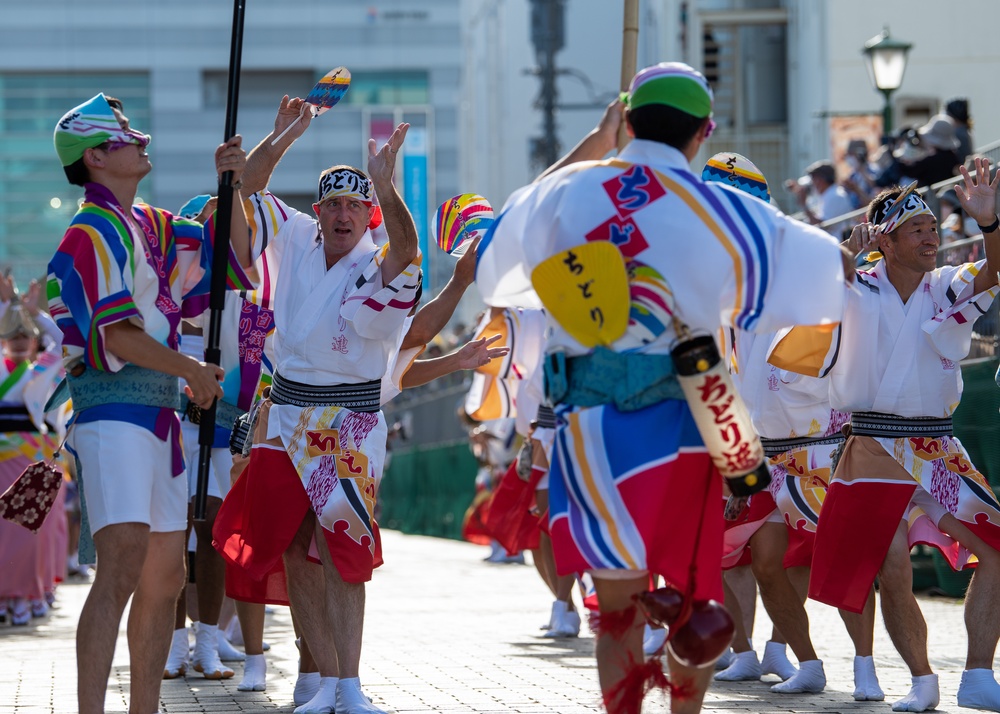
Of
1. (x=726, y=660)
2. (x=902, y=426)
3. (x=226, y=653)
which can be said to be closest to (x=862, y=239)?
(x=902, y=426)

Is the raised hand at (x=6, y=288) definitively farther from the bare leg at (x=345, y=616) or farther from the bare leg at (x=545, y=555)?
the bare leg at (x=345, y=616)

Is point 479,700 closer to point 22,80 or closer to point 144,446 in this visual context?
point 144,446

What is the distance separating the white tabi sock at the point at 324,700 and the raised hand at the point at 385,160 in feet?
6.85

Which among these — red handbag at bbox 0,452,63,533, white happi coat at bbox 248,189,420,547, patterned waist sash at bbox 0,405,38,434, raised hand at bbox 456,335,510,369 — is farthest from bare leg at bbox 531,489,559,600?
red handbag at bbox 0,452,63,533

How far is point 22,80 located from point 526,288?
55760 mm

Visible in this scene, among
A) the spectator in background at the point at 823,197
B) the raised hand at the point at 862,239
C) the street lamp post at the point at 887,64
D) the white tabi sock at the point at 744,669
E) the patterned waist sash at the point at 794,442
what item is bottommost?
the white tabi sock at the point at 744,669

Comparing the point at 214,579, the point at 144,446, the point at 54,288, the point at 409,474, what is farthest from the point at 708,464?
the point at 409,474

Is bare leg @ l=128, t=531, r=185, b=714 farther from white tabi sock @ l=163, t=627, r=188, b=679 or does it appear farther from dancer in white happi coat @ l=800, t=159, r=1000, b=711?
dancer in white happi coat @ l=800, t=159, r=1000, b=711

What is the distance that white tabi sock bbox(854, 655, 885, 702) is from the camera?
6.83 meters

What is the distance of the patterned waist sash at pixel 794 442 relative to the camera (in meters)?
7.64

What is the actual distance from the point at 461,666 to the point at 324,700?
5.90 feet

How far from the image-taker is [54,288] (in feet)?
18.1


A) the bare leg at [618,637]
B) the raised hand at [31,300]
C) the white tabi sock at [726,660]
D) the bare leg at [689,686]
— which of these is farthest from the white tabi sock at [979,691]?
the raised hand at [31,300]

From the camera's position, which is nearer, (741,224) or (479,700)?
(741,224)
